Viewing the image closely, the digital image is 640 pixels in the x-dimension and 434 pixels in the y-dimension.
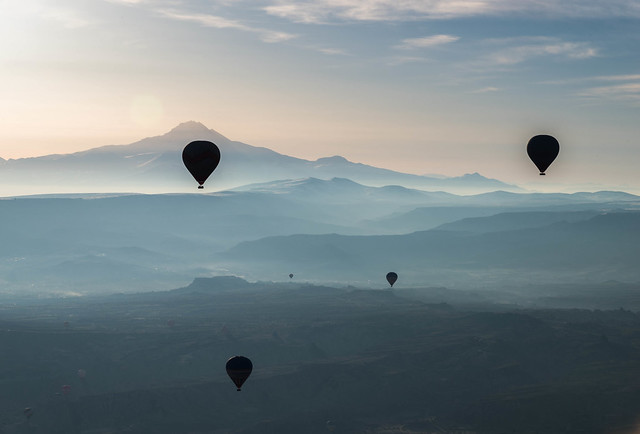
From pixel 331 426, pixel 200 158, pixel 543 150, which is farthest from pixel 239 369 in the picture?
pixel 543 150

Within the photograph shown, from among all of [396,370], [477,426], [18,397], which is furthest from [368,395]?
[18,397]

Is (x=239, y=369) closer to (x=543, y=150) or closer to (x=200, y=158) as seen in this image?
(x=200, y=158)

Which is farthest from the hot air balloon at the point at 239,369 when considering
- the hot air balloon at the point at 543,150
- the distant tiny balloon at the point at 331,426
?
the hot air balloon at the point at 543,150

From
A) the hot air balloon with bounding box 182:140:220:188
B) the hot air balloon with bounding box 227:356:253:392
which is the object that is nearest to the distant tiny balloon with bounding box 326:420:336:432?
the hot air balloon with bounding box 227:356:253:392

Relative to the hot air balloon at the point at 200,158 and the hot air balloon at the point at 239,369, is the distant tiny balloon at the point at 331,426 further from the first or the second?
the hot air balloon at the point at 200,158

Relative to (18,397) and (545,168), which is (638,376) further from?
(18,397)
